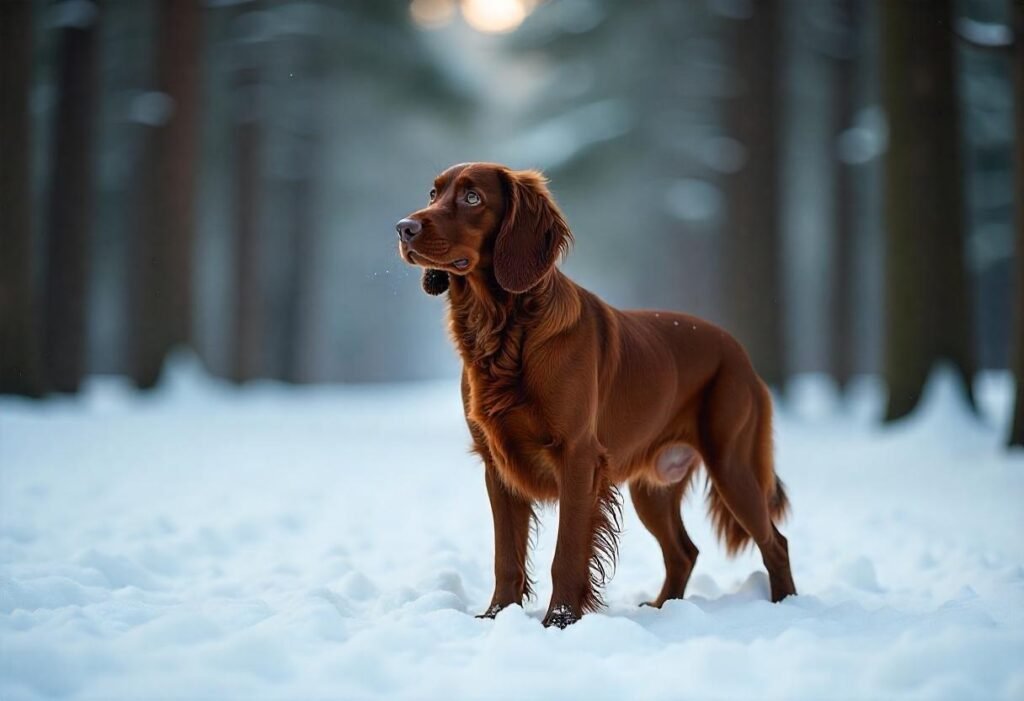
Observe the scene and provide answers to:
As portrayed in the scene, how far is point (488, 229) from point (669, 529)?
66.3 inches

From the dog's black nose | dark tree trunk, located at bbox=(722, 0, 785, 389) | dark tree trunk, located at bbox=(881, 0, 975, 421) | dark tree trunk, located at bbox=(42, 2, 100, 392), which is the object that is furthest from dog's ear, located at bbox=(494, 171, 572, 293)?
dark tree trunk, located at bbox=(42, 2, 100, 392)

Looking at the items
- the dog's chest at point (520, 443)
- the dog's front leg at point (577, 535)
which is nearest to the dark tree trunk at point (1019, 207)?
the dog's front leg at point (577, 535)

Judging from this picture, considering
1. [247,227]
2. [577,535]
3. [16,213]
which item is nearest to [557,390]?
[577,535]

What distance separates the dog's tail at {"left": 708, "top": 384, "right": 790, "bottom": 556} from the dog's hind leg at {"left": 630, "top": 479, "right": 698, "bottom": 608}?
0.16 meters

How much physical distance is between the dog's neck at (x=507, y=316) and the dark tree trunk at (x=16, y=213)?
740cm

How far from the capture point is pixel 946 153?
28.6 ft

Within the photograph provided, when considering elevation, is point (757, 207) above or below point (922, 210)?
above

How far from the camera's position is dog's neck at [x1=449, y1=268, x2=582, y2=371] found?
11.2 ft

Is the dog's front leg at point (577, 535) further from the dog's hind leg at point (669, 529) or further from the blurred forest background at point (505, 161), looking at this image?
the blurred forest background at point (505, 161)

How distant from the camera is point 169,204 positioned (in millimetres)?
12469

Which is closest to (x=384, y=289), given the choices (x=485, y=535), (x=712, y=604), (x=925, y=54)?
(x=925, y=54)

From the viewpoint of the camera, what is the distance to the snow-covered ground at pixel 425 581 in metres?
2.51

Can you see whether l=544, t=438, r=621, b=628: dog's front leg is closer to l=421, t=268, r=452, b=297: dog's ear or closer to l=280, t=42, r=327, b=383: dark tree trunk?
l=421, t=268, r=452, b=297: dog's ear

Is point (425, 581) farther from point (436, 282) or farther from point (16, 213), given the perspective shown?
point (16, 213)
